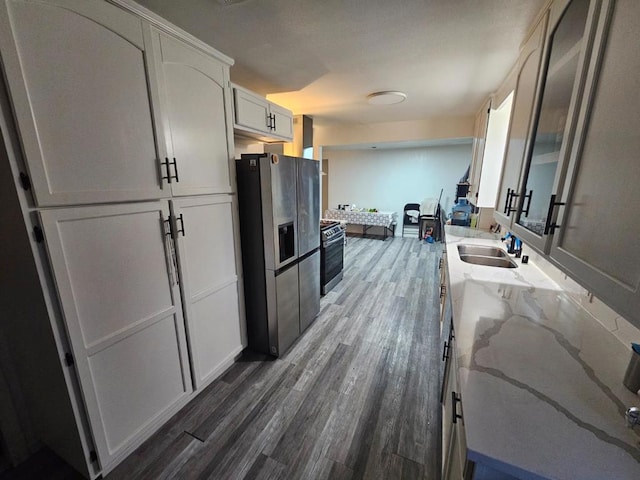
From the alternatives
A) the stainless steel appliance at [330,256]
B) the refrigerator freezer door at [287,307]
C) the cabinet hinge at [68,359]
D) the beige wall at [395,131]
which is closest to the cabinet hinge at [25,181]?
the cabinet hinge at [68,359]

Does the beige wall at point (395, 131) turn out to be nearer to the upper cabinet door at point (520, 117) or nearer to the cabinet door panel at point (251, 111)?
the upper cabinet door at point (520, 117)

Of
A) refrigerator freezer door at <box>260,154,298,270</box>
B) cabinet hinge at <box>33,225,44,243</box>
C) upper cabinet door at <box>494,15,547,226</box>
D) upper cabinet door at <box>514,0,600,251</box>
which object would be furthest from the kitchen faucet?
cabinet hinge at <box>33,225,44,243</box>

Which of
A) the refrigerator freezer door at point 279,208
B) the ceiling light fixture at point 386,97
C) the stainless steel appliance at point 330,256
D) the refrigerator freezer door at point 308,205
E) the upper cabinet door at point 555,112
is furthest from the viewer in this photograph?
the stainless steel appliance at point 330,256

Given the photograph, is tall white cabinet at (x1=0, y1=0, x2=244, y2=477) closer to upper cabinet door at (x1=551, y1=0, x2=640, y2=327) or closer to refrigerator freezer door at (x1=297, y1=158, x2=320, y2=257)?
refrigerator freezer door at (x1=297, y1=158, x2=320, y2=257)

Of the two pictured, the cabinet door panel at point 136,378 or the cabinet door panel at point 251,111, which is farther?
the cabinet door panel at point 251,111

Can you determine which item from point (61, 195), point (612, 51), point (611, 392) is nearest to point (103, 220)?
point (61, 195)

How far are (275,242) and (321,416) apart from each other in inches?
49.8

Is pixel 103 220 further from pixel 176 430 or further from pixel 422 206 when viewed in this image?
pixel 422 206

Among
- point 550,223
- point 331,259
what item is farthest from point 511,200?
point 331,259

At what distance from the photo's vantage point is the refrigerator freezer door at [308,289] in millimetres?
2533

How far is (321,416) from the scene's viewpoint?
1.72 m

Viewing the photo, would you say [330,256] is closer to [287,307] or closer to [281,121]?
[287,307]

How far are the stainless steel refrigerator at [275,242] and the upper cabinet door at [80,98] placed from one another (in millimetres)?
747

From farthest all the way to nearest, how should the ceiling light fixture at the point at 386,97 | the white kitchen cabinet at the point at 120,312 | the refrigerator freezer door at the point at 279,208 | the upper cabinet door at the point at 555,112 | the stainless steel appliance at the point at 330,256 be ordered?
the stainless steel appliance at the point at 330,256 < the ceiling light fixture at the point at 386,97 < the refrigerator freezer door at the point at 279,208 < the white kitchen cabinet at the point at 120,312 < the upper cabinet door at the point at 555,112
